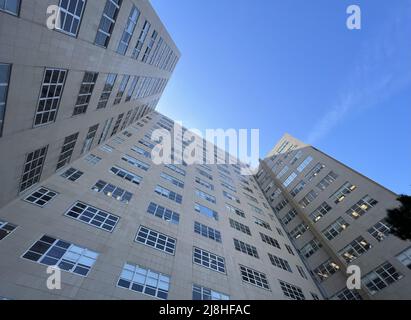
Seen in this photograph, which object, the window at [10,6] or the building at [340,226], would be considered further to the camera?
the building at [340,226]

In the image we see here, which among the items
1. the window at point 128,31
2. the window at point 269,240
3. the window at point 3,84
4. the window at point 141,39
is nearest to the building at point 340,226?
the window at point 269,240

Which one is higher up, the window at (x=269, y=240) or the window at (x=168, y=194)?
the window at (x=168, y=194)

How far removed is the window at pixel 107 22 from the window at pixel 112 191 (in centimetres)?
1318

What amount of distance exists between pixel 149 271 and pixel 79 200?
880 cm

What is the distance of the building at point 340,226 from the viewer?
82.4 feet

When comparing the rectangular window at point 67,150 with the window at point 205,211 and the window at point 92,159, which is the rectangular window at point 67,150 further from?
the window at point 205,211

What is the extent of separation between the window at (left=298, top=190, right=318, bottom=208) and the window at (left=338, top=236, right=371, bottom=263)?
1060cm

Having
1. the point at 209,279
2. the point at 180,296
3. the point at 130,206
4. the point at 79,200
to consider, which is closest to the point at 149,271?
the point at 180,296

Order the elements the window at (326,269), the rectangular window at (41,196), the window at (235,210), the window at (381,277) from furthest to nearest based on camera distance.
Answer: the window at (235,210) → the window at (326,269) → the window at (381,277) → the rectangular window at (41,196)

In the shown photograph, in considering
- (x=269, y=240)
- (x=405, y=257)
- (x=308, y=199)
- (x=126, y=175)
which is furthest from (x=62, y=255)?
(x=308, y=199)

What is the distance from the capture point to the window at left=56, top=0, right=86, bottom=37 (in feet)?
46.0

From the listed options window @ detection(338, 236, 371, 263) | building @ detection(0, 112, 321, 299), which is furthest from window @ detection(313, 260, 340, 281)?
window @ detection(338, 236, 371, 263)

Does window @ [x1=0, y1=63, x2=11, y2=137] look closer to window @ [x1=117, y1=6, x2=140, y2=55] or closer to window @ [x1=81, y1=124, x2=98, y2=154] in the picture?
window @ [x1=81, y1=124, x2=98, y2=154]
